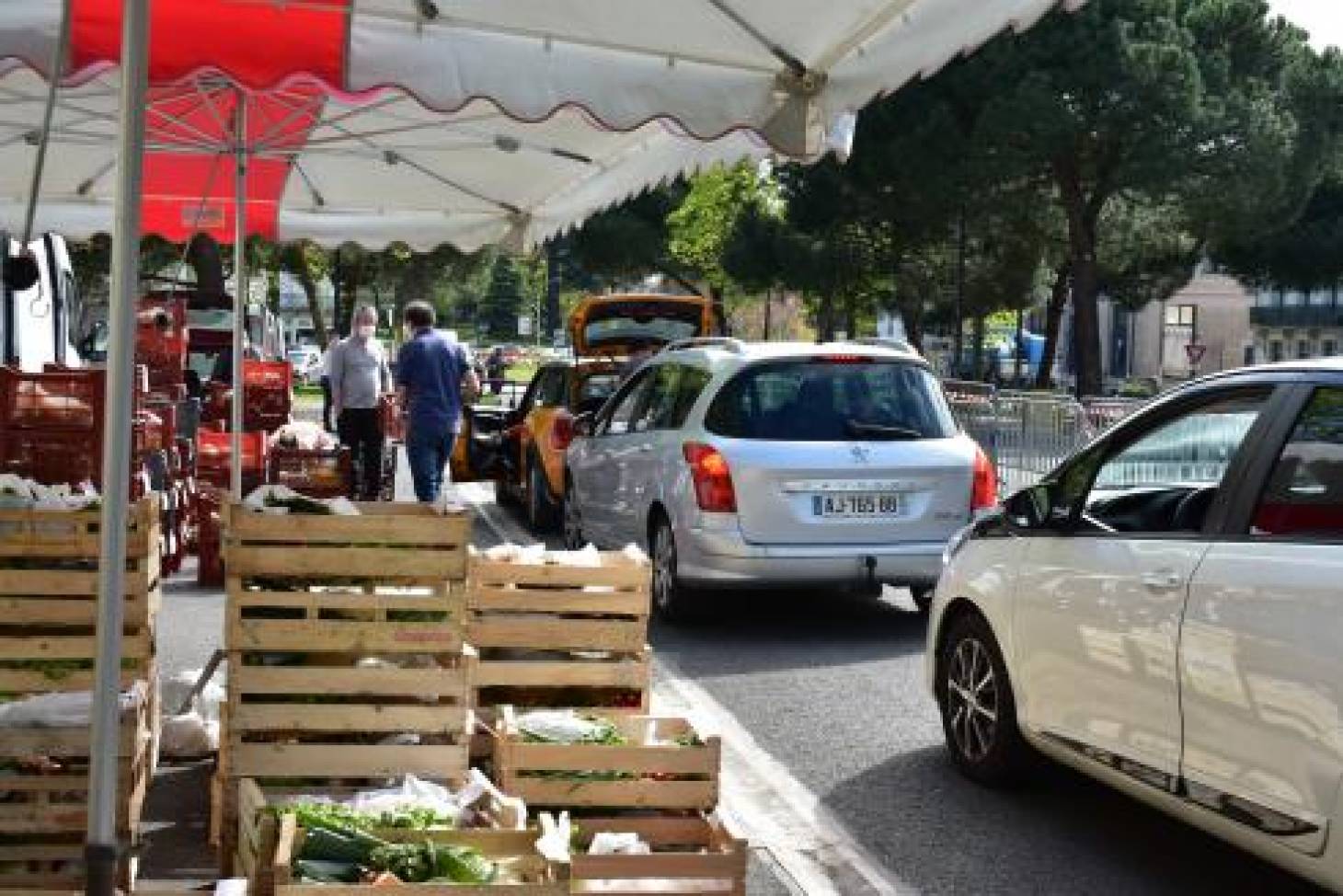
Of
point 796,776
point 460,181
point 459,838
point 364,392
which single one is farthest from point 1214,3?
point 459,838

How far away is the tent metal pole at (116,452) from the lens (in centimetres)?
355

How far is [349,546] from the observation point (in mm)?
5039

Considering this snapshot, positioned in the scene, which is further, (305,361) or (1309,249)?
(305,361)

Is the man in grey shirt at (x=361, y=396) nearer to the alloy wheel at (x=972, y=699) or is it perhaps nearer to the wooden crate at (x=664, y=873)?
the alloy wheel at (x=972, y=699)

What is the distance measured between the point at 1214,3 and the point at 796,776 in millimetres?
36402

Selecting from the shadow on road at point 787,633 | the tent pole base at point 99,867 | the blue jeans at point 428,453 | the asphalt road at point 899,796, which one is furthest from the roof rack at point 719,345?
the tent pole base at point 99,867

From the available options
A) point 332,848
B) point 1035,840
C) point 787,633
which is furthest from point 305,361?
point 332,848

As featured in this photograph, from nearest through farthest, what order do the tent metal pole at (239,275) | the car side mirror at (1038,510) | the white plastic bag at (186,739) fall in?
the car side mirror at (1038,510), the white plastic bag at (186,739), the tent metal pole at (239,275)

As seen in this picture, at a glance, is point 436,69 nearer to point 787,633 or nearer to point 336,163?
point 336,163

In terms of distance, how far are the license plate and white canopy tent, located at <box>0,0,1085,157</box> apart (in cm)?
375

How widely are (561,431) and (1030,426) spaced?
6.56m

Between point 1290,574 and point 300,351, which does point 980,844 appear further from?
point 300,351

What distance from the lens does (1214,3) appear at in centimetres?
3906

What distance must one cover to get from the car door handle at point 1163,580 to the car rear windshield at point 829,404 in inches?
172
